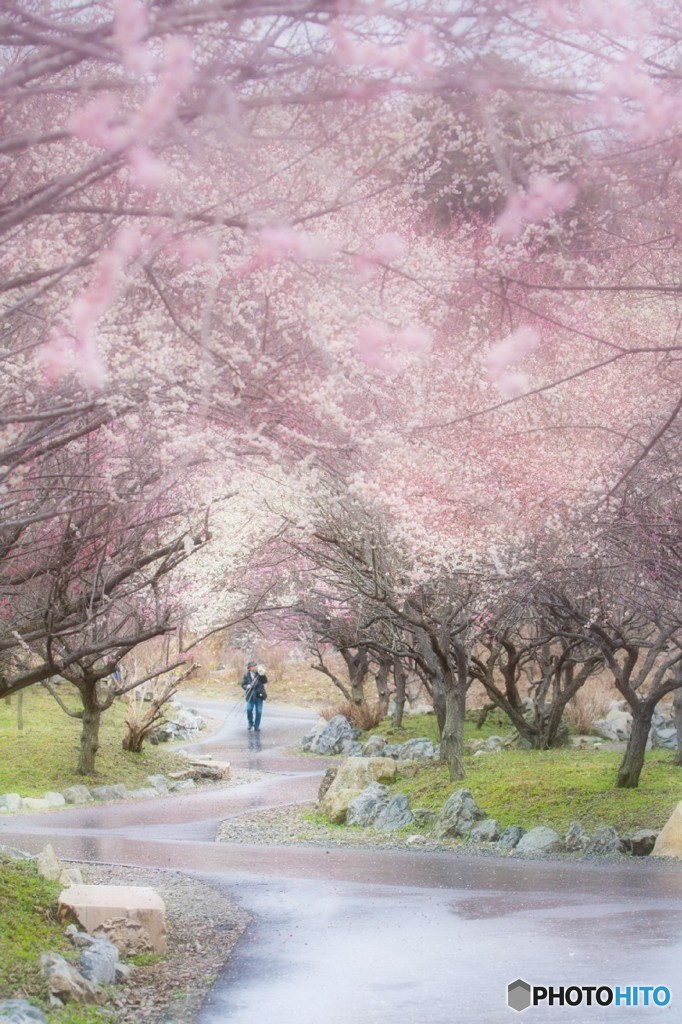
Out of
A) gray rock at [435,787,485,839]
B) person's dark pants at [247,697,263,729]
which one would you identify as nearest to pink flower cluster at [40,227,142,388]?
gray rock at [435,787,485,839]

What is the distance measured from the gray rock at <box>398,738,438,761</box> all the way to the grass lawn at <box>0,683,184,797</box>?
5.47m

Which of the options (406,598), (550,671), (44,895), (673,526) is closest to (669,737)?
(550,671)

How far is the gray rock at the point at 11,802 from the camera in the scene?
21.2 metres

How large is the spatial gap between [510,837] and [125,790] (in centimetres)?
1025

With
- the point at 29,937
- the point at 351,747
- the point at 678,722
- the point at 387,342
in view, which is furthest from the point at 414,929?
the point at 351,747

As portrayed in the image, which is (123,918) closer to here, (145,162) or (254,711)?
(145,162)

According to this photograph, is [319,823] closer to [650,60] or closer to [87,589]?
[87,589]

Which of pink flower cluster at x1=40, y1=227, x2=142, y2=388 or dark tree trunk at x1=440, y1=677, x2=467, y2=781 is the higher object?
pink flower cluster at x1=40, y1=227, x2=142, y2=388

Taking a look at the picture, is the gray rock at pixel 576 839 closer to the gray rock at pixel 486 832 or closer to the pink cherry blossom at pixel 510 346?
the gray rock at pixel 486 832

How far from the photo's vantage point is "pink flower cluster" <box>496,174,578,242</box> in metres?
5.61

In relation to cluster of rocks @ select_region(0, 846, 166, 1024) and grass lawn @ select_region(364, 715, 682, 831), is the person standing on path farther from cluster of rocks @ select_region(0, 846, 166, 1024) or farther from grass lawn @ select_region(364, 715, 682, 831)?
cluster of rocks @ select_region(0, 846, 166, 1024)

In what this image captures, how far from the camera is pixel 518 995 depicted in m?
7.32

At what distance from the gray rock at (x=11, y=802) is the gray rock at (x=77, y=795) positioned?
1.03m

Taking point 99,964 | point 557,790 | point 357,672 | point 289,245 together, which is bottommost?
point 99,964
